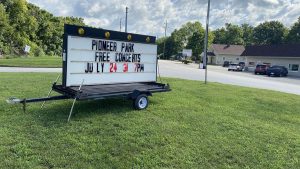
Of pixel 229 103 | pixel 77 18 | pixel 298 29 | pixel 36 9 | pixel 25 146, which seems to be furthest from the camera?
pixel 298 29

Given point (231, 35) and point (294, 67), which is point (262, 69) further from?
point (231, 35)

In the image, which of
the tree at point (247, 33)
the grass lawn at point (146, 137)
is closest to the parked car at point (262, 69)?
the grass lawn at point (146, 137)

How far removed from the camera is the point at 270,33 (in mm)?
87312

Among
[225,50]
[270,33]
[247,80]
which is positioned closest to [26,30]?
[247,80]

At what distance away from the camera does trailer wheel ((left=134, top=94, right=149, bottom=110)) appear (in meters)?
6.97

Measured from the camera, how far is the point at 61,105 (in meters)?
7.18

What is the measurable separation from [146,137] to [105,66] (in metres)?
2.82

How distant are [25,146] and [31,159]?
486mm

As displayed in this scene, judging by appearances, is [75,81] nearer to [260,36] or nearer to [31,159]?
[31,159]

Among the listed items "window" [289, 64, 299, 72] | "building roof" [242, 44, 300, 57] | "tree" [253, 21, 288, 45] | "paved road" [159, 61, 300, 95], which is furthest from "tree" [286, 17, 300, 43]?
"paved road" [159, 61, 300, 95]

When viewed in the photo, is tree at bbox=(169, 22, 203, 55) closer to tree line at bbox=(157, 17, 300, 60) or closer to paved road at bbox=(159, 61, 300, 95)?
tree line at bbox=(157, 17, 300, 60)

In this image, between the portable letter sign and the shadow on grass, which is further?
the portable letter sign

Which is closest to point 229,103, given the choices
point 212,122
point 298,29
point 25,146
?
point 212,122

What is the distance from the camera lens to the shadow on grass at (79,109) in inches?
237
